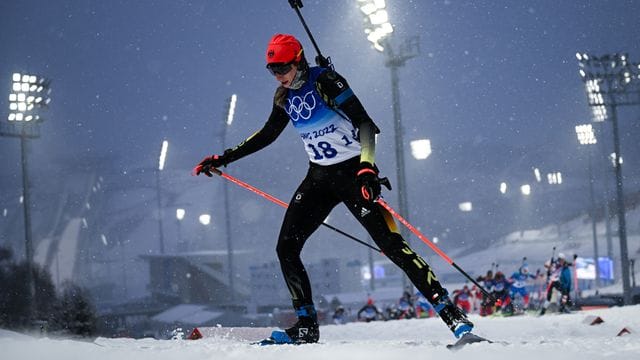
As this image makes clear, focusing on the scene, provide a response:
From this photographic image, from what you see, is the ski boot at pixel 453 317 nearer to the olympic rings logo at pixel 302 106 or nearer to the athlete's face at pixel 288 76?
the olympic rings logo at pixel 302 106

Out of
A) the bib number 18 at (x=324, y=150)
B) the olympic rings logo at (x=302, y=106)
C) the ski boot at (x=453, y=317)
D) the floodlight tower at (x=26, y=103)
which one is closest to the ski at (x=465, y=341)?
the ski boot at (x=453, y=317)

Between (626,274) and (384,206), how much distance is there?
24.8 meters

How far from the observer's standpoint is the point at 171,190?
496 feet

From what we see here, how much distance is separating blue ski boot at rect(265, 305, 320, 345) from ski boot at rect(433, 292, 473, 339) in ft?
3.45

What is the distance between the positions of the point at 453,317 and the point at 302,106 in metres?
1.73

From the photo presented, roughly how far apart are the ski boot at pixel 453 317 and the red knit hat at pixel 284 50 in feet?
6.16

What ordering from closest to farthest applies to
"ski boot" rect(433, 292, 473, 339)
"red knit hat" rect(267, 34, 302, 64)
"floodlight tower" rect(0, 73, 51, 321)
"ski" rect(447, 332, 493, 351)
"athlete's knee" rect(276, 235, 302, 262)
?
"ski" rect(447, 332, 493, 351) < "ski boot" rect(433, 292, 473, 339) < "red knit hat" rect(267, 34, 302, 64) < "athlete's knee" rect(276, 235, 302, 262) < "floodlight tower" rect(0, 73, 51, 321)

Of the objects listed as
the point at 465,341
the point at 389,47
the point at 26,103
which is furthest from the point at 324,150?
the point at 26,103

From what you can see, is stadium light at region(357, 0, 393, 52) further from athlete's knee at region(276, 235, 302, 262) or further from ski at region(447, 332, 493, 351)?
ski at region(447, 332, 493, 351)

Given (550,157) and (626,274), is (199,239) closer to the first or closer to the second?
(550,157)

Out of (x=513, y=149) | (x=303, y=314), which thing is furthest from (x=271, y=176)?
(x=303, y=314)

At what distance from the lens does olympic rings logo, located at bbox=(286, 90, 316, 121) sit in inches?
178

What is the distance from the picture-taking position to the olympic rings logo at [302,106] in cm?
451

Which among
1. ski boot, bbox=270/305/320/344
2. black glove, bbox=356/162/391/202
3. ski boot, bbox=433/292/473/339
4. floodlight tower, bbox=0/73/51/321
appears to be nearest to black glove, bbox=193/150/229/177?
ski boot, bbox=270/305/320/344
